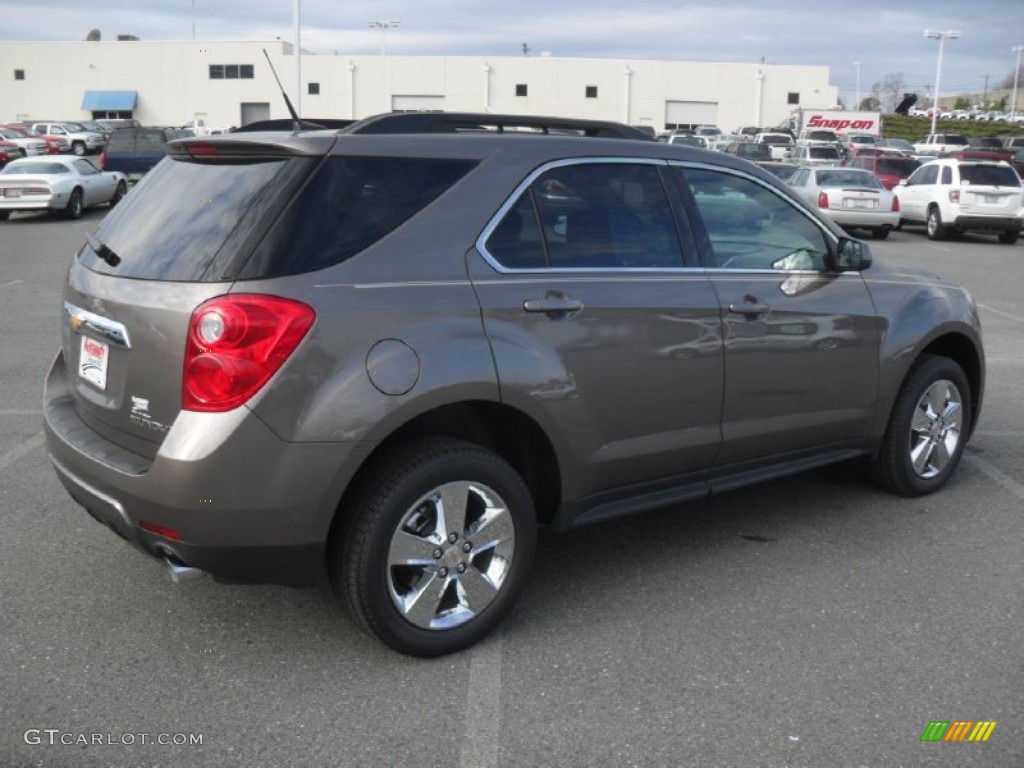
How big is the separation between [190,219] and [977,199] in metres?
21.7

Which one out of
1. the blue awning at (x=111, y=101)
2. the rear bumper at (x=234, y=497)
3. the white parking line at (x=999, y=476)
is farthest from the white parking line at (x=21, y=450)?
the blue awning at (x=111, y=101)

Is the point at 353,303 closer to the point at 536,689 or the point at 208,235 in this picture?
the point at 208,235

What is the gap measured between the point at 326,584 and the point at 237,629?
50cm

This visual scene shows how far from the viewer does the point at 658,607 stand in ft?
14.1

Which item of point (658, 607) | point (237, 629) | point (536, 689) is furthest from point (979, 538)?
point (237, 629)

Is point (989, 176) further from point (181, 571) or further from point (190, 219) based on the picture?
point (181, 571)

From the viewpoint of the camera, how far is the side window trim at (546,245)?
3.90 meters

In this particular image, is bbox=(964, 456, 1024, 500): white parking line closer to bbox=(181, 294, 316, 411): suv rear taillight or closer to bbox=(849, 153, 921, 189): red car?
bbox=(181, 294, 316, 411): suv rear taillight

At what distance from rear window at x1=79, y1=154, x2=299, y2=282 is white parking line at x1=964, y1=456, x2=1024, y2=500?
421 cm

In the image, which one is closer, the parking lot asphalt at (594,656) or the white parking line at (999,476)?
the parking lot asphalt at (594,656)

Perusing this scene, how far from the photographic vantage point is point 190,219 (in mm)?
3742

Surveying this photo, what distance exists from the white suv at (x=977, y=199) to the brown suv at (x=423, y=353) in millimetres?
19465

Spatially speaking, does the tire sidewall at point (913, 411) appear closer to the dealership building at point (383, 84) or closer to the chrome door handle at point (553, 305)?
the chrome door handle at point (553, 305)

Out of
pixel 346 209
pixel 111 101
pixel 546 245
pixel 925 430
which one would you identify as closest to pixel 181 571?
pixel 346 209
